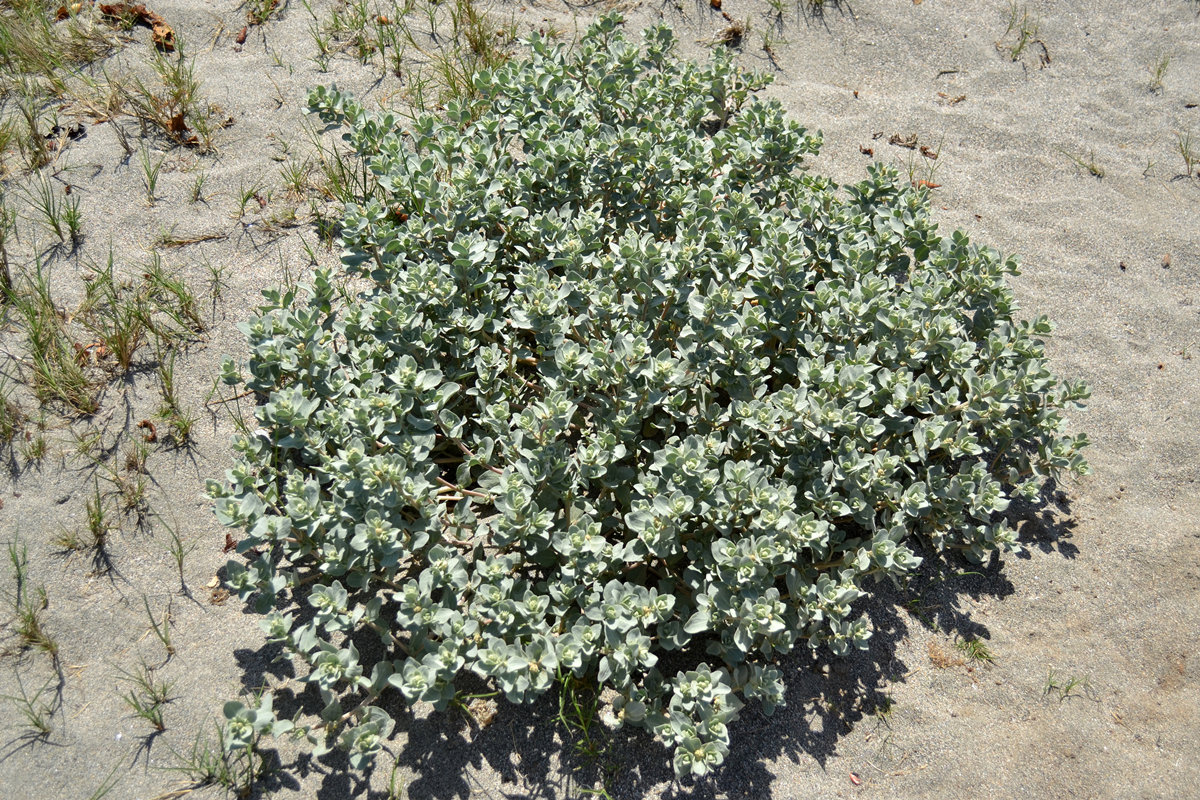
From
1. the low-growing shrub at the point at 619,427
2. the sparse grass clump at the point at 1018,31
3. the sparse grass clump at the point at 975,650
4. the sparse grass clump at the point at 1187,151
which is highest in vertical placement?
the sparse grass clump at the point at 1018,31

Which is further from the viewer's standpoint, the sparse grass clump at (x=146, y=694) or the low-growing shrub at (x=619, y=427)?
the sparse grass clump at (x=146, y=694)

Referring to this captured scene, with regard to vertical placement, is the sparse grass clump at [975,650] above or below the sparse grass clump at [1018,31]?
below

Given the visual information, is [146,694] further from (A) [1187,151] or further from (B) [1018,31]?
(B) [1018,31]

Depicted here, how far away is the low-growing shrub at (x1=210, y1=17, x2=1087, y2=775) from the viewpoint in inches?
97.8

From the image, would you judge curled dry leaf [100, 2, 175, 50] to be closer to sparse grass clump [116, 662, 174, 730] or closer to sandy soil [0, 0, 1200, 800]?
sandy soil [0, 0, 1200, 800]

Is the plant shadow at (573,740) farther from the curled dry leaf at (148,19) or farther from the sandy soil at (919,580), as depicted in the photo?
the curled dry leaf at (148,19)

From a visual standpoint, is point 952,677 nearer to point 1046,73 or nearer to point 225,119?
point 1046,73

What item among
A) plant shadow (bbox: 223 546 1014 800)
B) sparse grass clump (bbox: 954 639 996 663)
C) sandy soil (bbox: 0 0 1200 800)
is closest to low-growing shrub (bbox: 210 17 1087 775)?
plant shadow (bbox: 223 546 1014 800)

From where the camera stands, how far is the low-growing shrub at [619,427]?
2.48 meters

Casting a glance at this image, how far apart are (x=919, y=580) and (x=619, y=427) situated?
1.45 m

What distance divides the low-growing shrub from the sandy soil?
9.7 inches

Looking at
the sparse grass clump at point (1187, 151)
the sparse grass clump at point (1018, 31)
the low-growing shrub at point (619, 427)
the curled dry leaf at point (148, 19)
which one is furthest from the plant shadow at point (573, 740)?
the sparse grass clump at point (1018, 31)

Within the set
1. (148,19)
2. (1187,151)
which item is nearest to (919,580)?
(1187,151)

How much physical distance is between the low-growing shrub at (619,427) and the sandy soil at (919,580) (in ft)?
0.81
